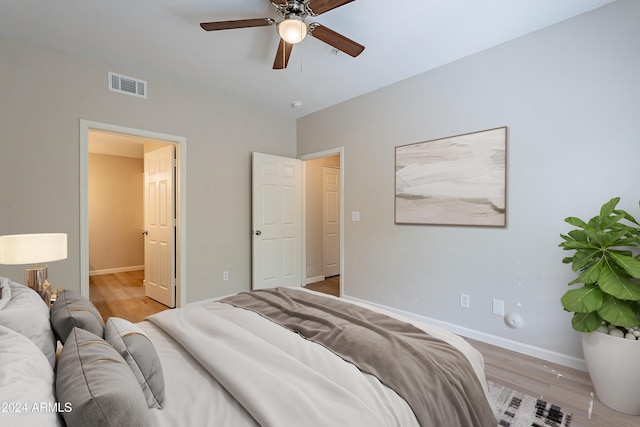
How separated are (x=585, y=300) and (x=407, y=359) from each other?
1.38 meters

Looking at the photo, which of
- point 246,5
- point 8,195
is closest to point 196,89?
point 246,5

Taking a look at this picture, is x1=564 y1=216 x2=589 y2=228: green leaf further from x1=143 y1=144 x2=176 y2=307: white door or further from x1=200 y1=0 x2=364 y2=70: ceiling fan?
x1=143 y1=144 x2=176 y2=307: white door

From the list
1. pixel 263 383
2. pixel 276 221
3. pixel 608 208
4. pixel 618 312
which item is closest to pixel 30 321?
pixel 263 383

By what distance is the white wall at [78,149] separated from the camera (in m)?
2.55

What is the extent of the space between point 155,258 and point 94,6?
2865 mm

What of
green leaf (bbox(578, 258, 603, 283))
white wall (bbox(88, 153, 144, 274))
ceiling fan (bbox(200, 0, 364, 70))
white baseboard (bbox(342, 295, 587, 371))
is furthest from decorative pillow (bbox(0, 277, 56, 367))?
white wall (bbox(88, 153, 144, 274))

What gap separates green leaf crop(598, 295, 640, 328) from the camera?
1.67 m

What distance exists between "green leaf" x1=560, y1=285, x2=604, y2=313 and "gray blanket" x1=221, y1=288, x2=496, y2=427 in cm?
102

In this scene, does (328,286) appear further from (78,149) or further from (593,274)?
(78,149)

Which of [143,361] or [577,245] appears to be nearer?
[143,361]

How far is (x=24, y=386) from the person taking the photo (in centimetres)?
64

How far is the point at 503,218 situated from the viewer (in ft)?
8.48

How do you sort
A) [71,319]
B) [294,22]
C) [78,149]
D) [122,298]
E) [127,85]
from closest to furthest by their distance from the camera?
[71,319], [294,22], [78,149], [127,85], [122,298]

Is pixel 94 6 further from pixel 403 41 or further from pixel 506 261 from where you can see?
pixel 506 261
